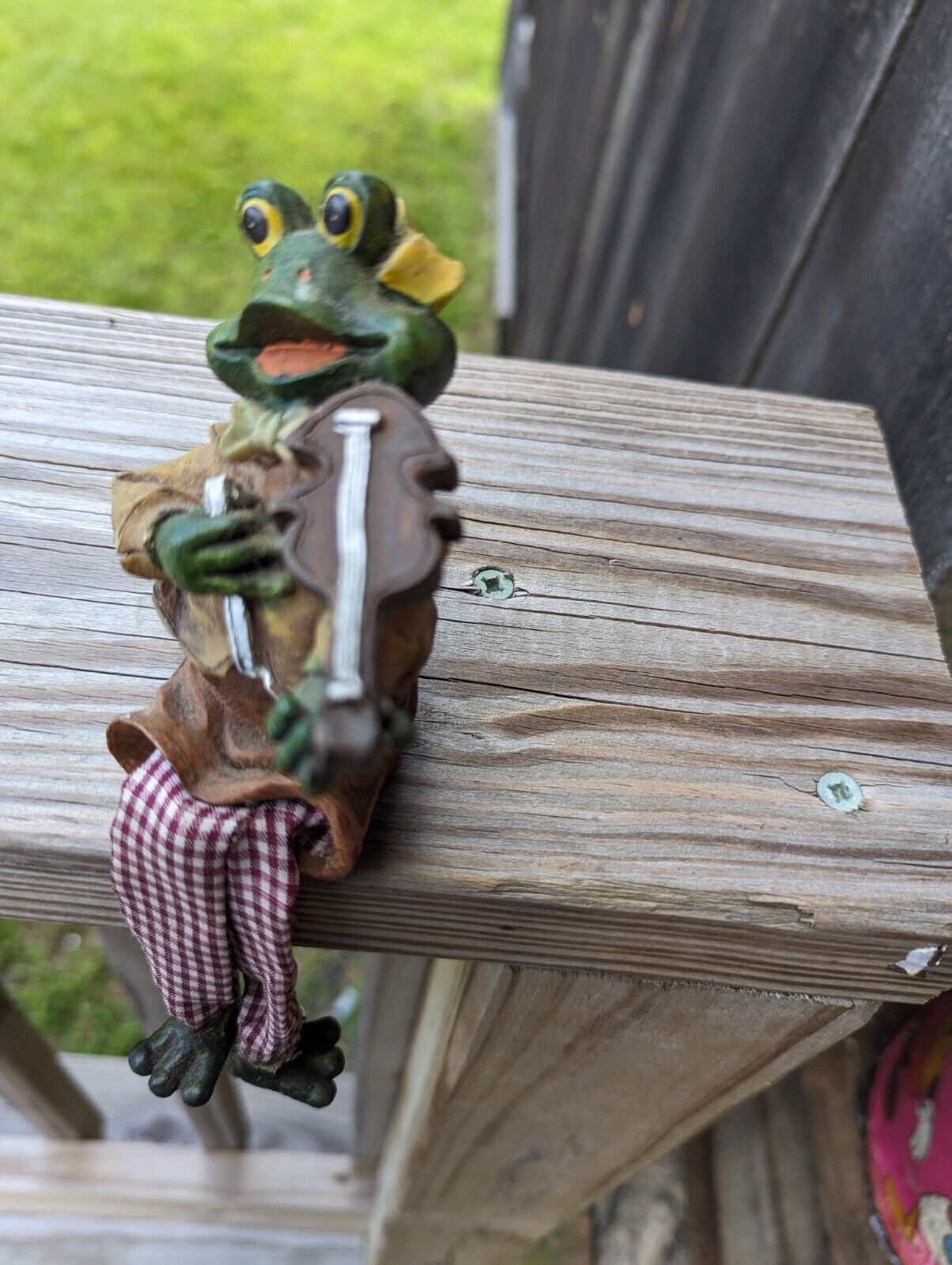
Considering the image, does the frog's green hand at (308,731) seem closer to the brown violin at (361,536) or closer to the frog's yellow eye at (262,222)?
the brown violin at (361,536)

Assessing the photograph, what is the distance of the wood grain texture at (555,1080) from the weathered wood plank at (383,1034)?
5cm

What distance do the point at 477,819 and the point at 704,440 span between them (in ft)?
1.69

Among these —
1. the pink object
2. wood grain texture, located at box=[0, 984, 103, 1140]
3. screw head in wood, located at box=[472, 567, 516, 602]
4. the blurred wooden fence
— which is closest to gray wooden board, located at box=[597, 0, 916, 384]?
the blurred wooden fence

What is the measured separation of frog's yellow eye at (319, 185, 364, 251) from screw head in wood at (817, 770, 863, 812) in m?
0.53

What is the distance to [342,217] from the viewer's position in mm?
640

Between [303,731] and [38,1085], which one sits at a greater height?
[303,731]

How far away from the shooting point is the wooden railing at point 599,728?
0.73 m

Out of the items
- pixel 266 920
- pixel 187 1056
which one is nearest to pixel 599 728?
pixel 266 920

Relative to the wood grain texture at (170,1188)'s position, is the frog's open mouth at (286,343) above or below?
above

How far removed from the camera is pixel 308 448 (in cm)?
58

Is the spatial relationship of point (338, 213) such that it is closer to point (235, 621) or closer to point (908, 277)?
point (235, 621)

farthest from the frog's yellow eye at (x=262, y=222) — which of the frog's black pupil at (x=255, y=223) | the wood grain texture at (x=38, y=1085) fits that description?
the wood grain texture at (x=38, y=1085)

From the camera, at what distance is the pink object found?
1133 mm

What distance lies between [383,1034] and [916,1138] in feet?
2.34
